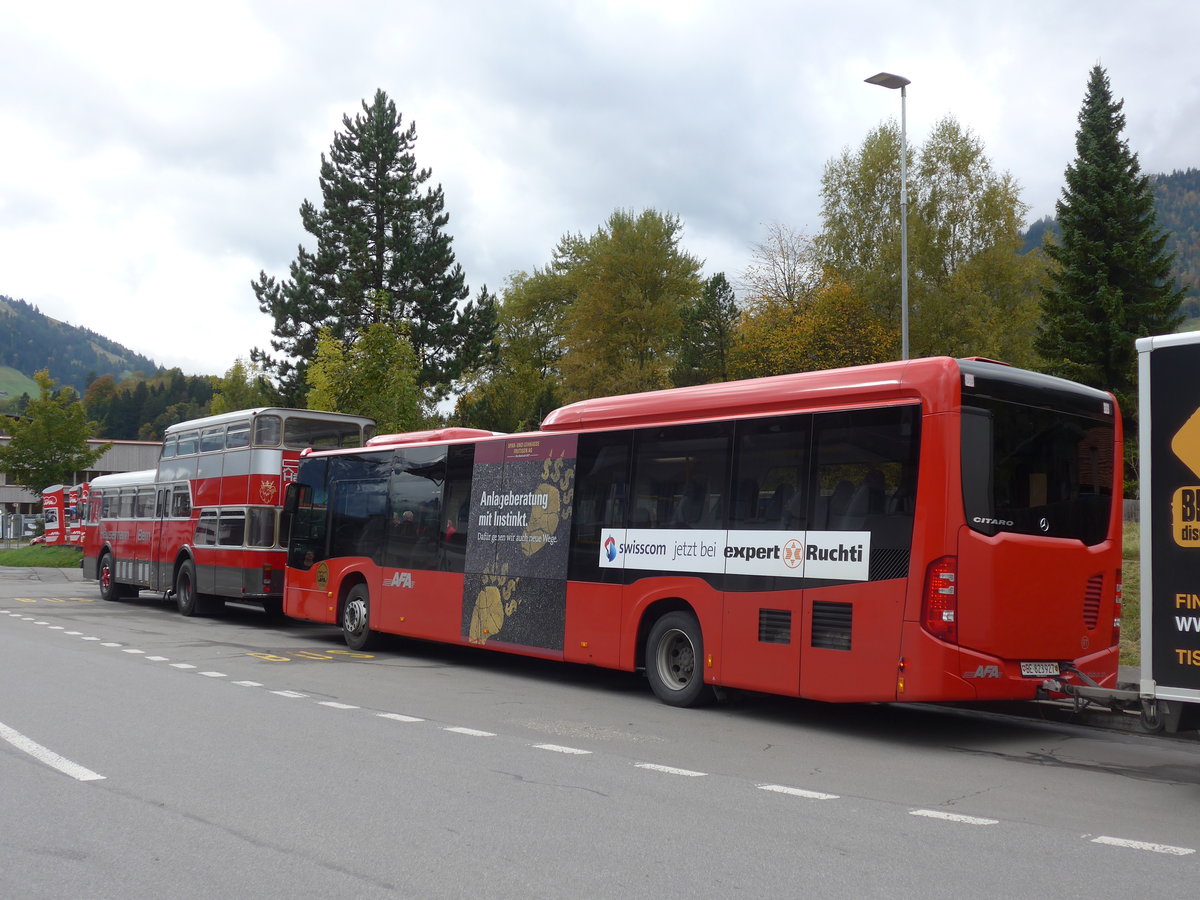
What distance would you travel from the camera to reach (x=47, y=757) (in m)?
8.23

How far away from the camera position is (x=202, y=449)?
23.2 meters

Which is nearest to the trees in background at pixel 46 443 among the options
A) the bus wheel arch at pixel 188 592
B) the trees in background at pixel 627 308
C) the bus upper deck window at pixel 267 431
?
the trees in background at pixel 627 308

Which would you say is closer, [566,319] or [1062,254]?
[1062,254]

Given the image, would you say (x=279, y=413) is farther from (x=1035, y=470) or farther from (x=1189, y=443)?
(x=1189, y=443)

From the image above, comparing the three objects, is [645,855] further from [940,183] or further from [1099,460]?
[940,183]

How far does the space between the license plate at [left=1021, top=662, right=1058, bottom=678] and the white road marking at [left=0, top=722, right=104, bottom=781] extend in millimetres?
7053

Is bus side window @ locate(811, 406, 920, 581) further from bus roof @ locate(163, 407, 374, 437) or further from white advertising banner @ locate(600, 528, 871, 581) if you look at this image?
bus roof @ locate(163, 407, 374, 437)

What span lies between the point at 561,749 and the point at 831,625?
261 centimetres

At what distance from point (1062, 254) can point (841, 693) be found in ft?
115

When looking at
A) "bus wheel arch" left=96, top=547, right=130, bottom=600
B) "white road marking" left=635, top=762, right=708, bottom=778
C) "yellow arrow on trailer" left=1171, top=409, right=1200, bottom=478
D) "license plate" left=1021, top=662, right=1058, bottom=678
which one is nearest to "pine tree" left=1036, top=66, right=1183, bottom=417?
"bus wheel arch" left=96, top=547, right=130, bottom=600

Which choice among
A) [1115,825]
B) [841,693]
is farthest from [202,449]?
[1115,825]

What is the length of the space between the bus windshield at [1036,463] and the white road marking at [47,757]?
6.76 m

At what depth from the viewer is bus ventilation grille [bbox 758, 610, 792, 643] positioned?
33.8ft

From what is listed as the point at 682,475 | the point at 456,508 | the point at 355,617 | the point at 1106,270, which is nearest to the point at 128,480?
the point at 355,617
